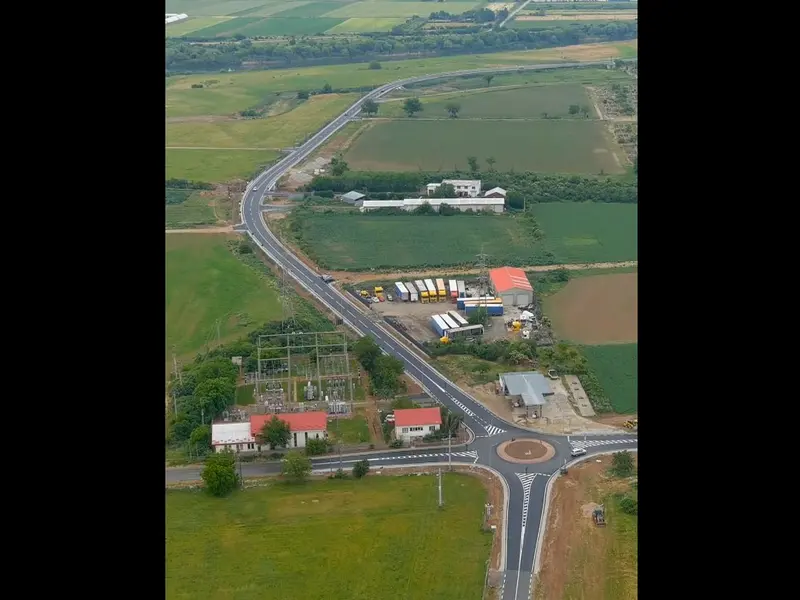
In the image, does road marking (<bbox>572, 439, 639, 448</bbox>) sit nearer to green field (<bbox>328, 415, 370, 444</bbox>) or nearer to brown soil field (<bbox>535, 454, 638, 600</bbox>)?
brown soil field (<bbox>535, 454, 638, 600</bbox>)

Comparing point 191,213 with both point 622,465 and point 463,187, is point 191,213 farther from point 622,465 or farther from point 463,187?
point 622,465

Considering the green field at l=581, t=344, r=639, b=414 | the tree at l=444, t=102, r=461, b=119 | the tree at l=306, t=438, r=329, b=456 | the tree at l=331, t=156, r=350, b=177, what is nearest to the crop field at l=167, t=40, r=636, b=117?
the tree at l=444, t=102, r=461, b=119

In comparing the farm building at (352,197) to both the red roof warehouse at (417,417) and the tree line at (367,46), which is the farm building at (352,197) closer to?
the red roof warehouse at (417,417)

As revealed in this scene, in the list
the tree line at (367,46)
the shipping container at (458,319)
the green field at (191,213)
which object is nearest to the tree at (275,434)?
the shipping container at (458,319)

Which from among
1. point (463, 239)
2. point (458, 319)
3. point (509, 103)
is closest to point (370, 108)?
point (509, 103)
